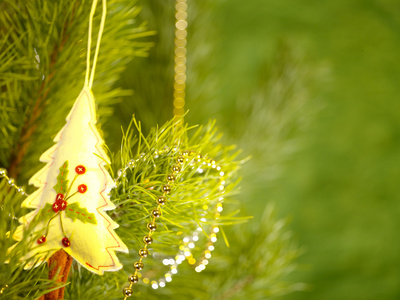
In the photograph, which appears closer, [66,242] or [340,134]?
[66,242]

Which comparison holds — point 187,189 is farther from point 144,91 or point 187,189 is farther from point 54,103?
point 144,91

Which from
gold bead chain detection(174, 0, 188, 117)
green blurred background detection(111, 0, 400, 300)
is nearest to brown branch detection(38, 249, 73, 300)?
gold bead chain detection(174, 0, 188, 117)

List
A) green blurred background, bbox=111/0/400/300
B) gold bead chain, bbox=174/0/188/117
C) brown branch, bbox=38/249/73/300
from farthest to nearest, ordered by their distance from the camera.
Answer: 1. green blurred background, bbox=111/0/400/300
2. gold bead chain, bbox=174/0/188/117
3. brown branch, bbox=38/249/73/300

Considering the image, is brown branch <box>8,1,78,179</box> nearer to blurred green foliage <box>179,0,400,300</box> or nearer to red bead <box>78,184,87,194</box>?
red bead <box>78,184,87,194</box>

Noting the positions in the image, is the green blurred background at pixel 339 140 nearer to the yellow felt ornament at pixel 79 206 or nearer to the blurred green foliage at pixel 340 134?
the blurred green foliage at pixel 340 134

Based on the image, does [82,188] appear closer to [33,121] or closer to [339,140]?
[33,121]

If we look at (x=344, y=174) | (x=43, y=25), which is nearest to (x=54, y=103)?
(x=43, y=25)

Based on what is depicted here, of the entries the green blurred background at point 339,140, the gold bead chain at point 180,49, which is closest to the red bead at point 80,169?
the gold bead chain at point 180,49

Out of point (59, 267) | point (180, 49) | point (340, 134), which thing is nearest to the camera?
point (59, 267)

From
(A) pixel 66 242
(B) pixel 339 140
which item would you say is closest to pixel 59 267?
(A) pixel 66 242
